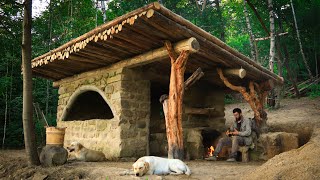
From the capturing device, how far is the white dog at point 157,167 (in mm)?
3793

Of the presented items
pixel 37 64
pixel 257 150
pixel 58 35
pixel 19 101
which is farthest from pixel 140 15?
pixel 58 35

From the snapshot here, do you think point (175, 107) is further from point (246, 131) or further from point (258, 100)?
point (258, 100)

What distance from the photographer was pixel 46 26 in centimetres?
1355

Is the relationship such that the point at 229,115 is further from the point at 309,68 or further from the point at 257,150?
the point at 257,150

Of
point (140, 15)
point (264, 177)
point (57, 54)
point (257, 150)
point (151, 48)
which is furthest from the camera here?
point (257, 150)

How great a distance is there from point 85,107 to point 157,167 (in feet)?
19.1

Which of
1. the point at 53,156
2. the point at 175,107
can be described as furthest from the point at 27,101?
the point at 175,107

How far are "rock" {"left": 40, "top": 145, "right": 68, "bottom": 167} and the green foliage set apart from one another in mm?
11124

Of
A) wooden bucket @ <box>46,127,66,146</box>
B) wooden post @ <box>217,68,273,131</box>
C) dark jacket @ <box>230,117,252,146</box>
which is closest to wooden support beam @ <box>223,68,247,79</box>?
wooden post @ <box>217,68,273,131</box>

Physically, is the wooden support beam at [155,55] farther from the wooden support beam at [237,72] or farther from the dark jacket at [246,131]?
the dark jacket at [246,131]

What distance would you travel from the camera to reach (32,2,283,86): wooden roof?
4492mm

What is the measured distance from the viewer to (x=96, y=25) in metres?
12.1

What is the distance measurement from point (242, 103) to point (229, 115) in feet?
10.0

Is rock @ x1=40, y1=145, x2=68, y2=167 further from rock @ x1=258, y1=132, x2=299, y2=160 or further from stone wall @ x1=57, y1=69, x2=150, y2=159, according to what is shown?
rock @ x1=258, y1=132, x2=299, y2=160
